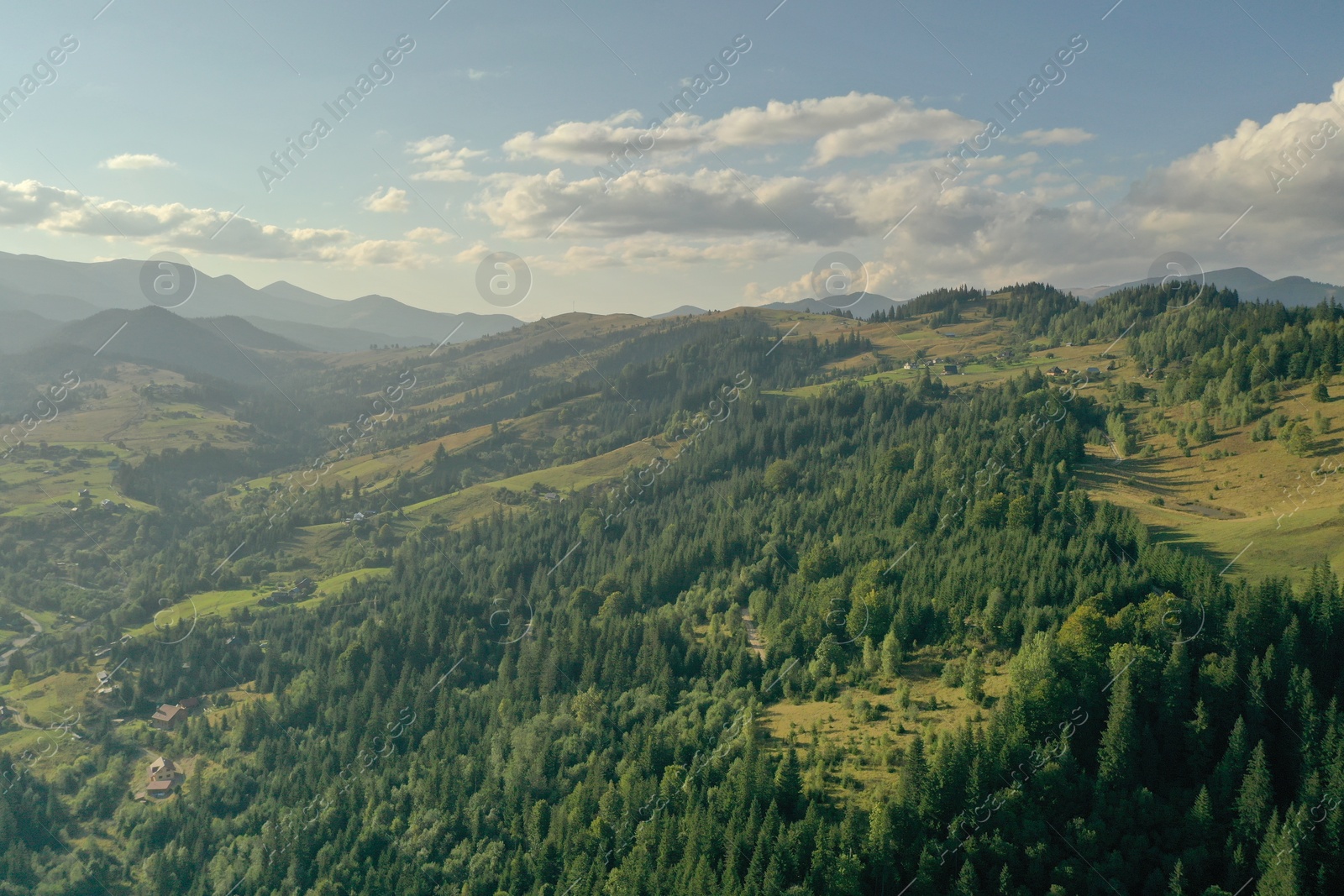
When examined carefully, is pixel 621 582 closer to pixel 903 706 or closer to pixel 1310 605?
pixel 903 706

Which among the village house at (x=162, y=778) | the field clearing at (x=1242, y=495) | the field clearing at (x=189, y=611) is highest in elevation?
the field clearing at (x=1242, y=495)

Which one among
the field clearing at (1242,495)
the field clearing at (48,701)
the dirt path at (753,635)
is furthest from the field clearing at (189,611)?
the field clearing at (1242,495)

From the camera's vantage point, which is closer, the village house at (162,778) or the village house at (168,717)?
the village house at (162,778)

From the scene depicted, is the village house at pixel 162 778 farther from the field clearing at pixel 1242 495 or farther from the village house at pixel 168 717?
the field clearing at pixel 1242 495

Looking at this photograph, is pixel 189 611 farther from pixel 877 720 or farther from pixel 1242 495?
pixel 1242 495

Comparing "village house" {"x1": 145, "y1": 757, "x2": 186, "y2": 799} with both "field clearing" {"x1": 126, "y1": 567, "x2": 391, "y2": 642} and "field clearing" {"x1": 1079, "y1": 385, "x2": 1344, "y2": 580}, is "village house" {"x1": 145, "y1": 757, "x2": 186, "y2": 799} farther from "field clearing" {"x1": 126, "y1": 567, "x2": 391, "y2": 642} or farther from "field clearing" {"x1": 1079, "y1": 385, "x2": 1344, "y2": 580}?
"field clearing" {"x1": 1079, "y1": 385, "x2": 1344, "y2": 580}

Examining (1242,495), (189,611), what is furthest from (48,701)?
(1242,495)

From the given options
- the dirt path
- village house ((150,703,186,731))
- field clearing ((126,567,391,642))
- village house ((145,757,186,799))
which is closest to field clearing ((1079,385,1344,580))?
the dirt path

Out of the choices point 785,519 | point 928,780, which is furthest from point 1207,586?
point 785,519
